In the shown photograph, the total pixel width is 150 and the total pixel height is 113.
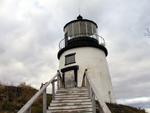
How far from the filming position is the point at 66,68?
70.6ft

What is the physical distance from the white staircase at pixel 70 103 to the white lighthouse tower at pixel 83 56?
7.93 m

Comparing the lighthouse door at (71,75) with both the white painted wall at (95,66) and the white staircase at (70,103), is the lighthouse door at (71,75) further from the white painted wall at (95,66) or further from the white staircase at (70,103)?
the white staircase at (70,103)

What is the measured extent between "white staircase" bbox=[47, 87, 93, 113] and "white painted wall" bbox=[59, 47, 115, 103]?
777 cm

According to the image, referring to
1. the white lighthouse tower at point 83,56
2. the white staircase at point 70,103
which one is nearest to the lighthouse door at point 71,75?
the white lighthouse tower at point 83,56

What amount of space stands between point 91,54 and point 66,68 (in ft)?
8.37

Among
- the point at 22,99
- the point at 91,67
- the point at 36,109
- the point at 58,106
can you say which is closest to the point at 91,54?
the point at 91,67

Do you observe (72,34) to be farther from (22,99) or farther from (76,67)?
(22,99)

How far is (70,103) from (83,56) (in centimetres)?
1122

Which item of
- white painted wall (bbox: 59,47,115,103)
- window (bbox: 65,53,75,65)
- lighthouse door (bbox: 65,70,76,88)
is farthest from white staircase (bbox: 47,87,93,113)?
window (bbox: 65,53,75,65)

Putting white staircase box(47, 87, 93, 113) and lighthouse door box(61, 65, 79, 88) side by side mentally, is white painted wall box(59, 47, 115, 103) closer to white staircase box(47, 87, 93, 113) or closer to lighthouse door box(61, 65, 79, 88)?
lighthouse door box(61, 65, 79, 88)

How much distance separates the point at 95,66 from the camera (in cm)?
2059

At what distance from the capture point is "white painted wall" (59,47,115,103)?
2027cm

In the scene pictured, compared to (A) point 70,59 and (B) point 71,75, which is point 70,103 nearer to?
(B) point 71,75

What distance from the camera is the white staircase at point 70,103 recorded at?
8.89 m
